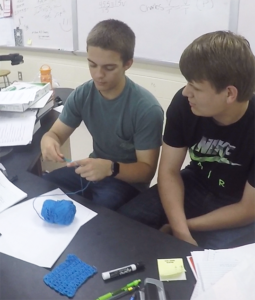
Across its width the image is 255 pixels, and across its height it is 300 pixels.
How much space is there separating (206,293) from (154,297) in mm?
115

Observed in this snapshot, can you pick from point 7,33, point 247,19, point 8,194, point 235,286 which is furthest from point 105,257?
point 7,33

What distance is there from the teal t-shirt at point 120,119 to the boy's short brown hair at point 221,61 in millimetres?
336

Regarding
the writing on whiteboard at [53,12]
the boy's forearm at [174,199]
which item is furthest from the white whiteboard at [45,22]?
the boy's forearm at [174,199]

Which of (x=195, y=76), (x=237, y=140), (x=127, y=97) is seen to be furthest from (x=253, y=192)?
(x=127, y=97)

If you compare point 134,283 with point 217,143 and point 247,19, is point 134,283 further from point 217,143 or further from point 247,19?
point 247,19

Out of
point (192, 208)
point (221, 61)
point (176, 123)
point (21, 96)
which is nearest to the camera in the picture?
point (221, 61)

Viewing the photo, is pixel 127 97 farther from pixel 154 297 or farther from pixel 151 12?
pixel 151 12

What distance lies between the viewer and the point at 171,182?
129 centimetres

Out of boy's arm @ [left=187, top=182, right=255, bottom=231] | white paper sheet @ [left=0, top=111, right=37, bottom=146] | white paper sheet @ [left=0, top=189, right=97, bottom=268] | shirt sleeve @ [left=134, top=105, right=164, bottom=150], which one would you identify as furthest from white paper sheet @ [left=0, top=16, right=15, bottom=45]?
boy's arm @ [left=187, top=182, right=255, bottom=231]

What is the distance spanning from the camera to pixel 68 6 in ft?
9.14

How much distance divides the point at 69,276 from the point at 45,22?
267 centimetres

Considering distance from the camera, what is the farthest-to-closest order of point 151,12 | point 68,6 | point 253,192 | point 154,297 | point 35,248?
point 68,6
point 151,12
point 253,192
point 35,248
point 154,297

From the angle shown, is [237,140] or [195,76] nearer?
[195,76]

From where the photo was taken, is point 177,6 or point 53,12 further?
point 53,12
